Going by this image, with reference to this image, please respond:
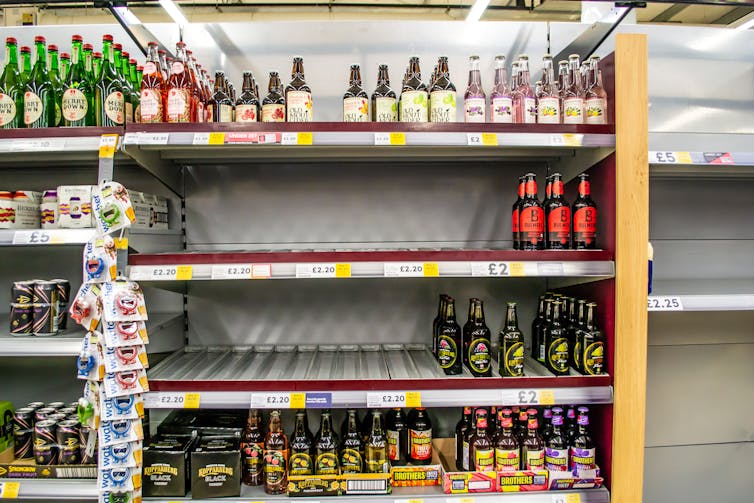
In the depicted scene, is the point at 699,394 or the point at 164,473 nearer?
the point at 164,473

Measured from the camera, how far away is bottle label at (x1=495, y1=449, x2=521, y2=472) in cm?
189

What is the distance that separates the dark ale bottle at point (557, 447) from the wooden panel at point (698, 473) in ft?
3.15

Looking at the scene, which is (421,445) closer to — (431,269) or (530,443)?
(530,443)

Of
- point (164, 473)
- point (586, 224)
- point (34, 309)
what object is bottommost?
point (164, 473)

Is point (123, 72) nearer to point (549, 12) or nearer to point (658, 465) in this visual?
point (658, 465)

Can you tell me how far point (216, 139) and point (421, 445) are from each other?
1470 millimetres

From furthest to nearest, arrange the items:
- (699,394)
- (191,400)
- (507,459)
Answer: (699,394)
(507,459)
(191,400)

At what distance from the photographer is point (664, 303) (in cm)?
184

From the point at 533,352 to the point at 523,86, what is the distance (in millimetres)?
1214

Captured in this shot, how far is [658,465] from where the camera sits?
2541 mm

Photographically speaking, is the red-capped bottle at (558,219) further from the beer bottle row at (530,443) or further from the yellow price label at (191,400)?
the yellow price label at (191,400)

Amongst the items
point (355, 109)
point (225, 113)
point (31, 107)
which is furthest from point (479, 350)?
point (31, 107)

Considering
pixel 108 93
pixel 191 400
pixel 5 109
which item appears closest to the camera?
pixel 191 400

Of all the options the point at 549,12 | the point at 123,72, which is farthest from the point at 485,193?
the point at 549,12
